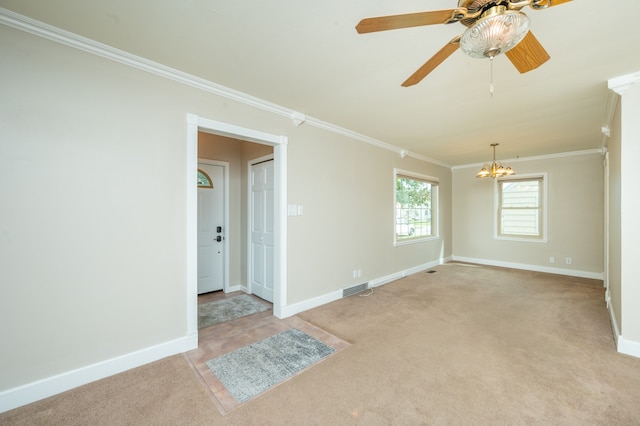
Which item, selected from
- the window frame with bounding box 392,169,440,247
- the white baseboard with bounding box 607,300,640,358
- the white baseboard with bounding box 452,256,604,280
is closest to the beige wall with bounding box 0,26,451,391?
the window frame with bounding box 392,169,440,247

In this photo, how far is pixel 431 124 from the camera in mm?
3738

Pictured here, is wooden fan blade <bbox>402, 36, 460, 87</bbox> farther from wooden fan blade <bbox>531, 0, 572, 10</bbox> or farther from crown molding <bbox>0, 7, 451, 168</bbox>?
crown molding <bbox>0, 7, 451, 168</bbox>

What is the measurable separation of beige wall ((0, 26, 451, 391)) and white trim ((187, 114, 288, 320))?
6 cm

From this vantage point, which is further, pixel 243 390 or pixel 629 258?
pixel 629 258

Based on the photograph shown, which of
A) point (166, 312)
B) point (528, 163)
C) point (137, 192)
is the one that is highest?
point (528, 163)

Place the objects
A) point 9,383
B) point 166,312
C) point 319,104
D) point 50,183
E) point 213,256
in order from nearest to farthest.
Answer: point 9,383 < point 50,183 < point 166,312 < point 319,104 < point 213,256

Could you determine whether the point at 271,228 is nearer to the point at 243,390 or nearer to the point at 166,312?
the point at 166,312

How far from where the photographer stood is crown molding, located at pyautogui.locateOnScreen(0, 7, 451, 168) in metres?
1.74

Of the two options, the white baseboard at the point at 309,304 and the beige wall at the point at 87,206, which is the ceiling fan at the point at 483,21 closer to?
the beige wall at the point at 87,206

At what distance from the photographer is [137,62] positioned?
217cm

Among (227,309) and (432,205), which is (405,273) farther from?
(227,309)

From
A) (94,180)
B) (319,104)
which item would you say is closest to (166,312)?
(94,180)

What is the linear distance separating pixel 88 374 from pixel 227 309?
1.62 metres

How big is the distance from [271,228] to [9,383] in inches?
101
